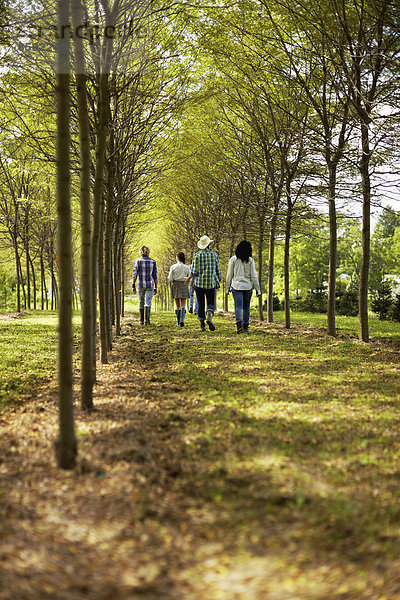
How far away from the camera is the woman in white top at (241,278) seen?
10648 millimetres

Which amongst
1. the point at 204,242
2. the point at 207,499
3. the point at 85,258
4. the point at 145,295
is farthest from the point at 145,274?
the point at 207,499

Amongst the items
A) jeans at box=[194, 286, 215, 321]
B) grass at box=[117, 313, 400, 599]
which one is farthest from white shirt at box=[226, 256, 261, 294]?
grass at box=[117, 313, 400, 599]

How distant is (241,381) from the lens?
18.4 feet

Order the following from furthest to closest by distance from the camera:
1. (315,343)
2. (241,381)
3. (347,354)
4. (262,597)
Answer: (315,343) < (347,354) < (241,381) < (262,597)

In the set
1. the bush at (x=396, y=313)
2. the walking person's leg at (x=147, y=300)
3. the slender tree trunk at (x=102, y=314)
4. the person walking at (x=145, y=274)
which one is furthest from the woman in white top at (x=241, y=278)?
the bush at (x=396, y=313)

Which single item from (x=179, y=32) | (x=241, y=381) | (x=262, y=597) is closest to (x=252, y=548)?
(x=262, y=597)

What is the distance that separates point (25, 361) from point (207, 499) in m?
Result: 5.85

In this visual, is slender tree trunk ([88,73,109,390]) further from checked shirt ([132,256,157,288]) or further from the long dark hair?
checked shirt ([132,256,157,288])

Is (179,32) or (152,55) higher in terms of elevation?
(179,32)

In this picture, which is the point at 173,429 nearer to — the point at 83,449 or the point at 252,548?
the point at 83,449

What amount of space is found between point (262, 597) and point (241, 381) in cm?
382

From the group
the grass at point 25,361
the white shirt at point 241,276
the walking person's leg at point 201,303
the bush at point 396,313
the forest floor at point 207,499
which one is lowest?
the forest floor at point 207,499

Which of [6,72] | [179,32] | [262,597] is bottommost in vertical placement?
[262,597]

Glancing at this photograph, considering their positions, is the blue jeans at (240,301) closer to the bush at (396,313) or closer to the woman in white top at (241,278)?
the woman in white top at (241,278)
